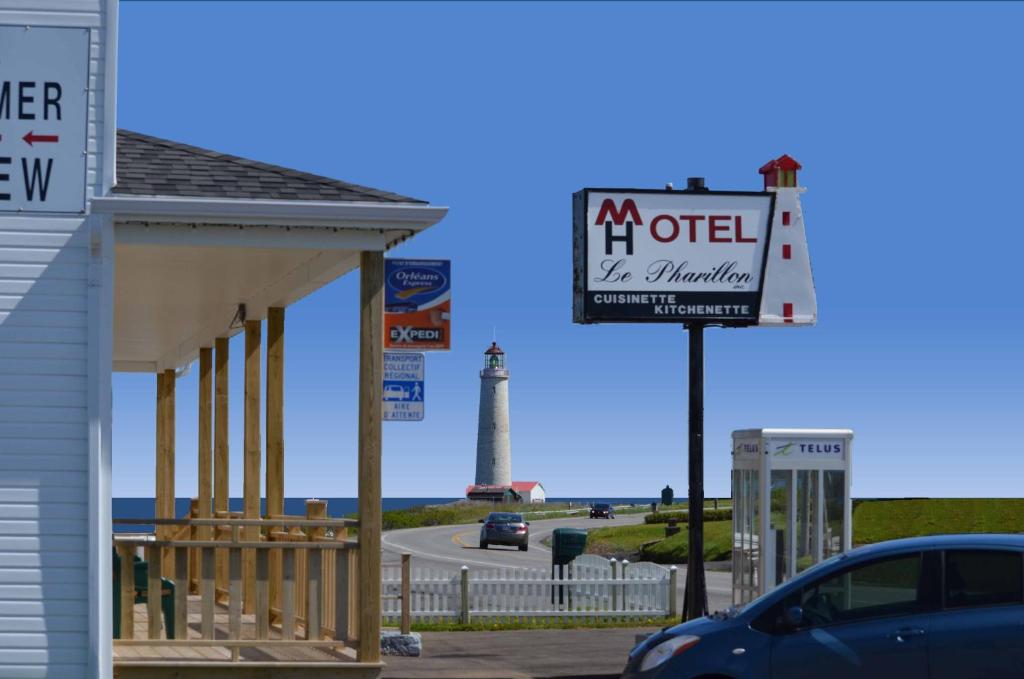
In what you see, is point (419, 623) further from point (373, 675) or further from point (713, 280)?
point (373, 675)

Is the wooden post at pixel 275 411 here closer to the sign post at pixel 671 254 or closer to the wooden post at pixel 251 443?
the wooden post at pixel 251 443

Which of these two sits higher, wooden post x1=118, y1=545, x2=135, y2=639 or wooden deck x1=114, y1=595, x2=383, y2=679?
wooden post x1=118, y1=545, x2=135, y2=639

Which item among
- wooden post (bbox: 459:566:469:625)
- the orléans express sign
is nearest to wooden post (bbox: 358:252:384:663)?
the orléans express sign

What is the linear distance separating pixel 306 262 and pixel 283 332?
2.18 meters

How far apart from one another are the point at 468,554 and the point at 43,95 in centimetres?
4475

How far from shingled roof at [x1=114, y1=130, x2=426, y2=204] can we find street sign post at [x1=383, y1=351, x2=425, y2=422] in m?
5.11

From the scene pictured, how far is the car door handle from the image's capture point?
11.7 m

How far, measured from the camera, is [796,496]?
754 inches

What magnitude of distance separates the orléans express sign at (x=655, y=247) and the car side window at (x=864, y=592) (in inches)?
352

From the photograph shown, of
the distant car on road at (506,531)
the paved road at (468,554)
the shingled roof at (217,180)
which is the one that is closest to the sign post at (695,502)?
the shingled roof at (217,180)

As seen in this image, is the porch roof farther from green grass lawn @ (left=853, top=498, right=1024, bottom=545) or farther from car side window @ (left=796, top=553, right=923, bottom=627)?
green grass lawn @ (left=853, top=498, right=1024, bottom=545)

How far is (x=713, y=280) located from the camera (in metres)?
21.1

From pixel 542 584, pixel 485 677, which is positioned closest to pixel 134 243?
pixel 485 677

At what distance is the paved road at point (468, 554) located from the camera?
1565 inches
